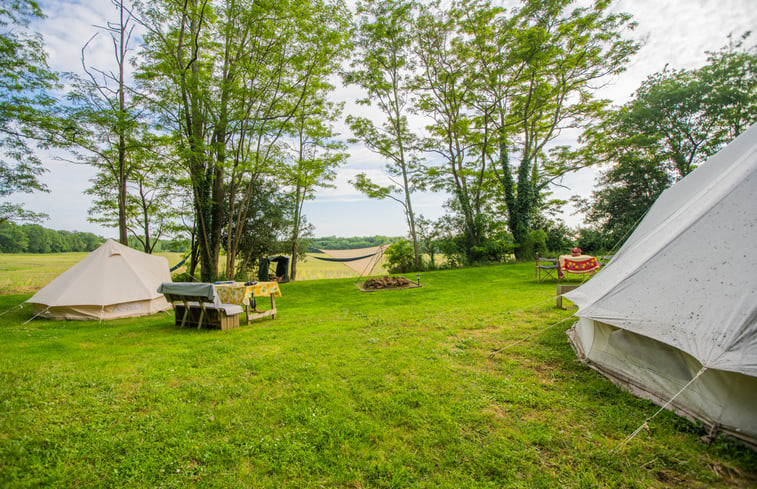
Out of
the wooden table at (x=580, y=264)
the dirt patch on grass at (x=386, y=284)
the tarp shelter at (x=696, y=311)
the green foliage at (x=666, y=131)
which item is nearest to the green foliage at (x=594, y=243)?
the green foliage at (x=666, y=131)

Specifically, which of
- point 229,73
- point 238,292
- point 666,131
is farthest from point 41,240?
point 666,131

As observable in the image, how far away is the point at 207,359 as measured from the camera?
4.10 m

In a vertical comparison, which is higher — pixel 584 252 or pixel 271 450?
pixel 584 252

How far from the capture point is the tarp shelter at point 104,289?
710cm

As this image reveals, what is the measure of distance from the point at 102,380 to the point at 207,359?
1.08 metres

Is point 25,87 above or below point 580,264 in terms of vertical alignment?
above

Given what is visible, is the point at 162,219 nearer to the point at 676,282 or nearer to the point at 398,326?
the point at 398,326

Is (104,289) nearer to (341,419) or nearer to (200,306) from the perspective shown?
(200,306)

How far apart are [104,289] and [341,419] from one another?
325 inches

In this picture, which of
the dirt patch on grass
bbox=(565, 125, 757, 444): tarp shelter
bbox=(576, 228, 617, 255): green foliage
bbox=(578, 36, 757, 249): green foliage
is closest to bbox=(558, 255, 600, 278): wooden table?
the dirt patch on grass

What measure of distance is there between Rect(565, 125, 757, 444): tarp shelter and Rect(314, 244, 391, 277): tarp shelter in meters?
9.24

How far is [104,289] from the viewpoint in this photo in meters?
7.34

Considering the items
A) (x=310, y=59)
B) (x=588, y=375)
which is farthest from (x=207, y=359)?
(x=310, y=59)

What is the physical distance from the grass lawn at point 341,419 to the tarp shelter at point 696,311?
0.22 m
